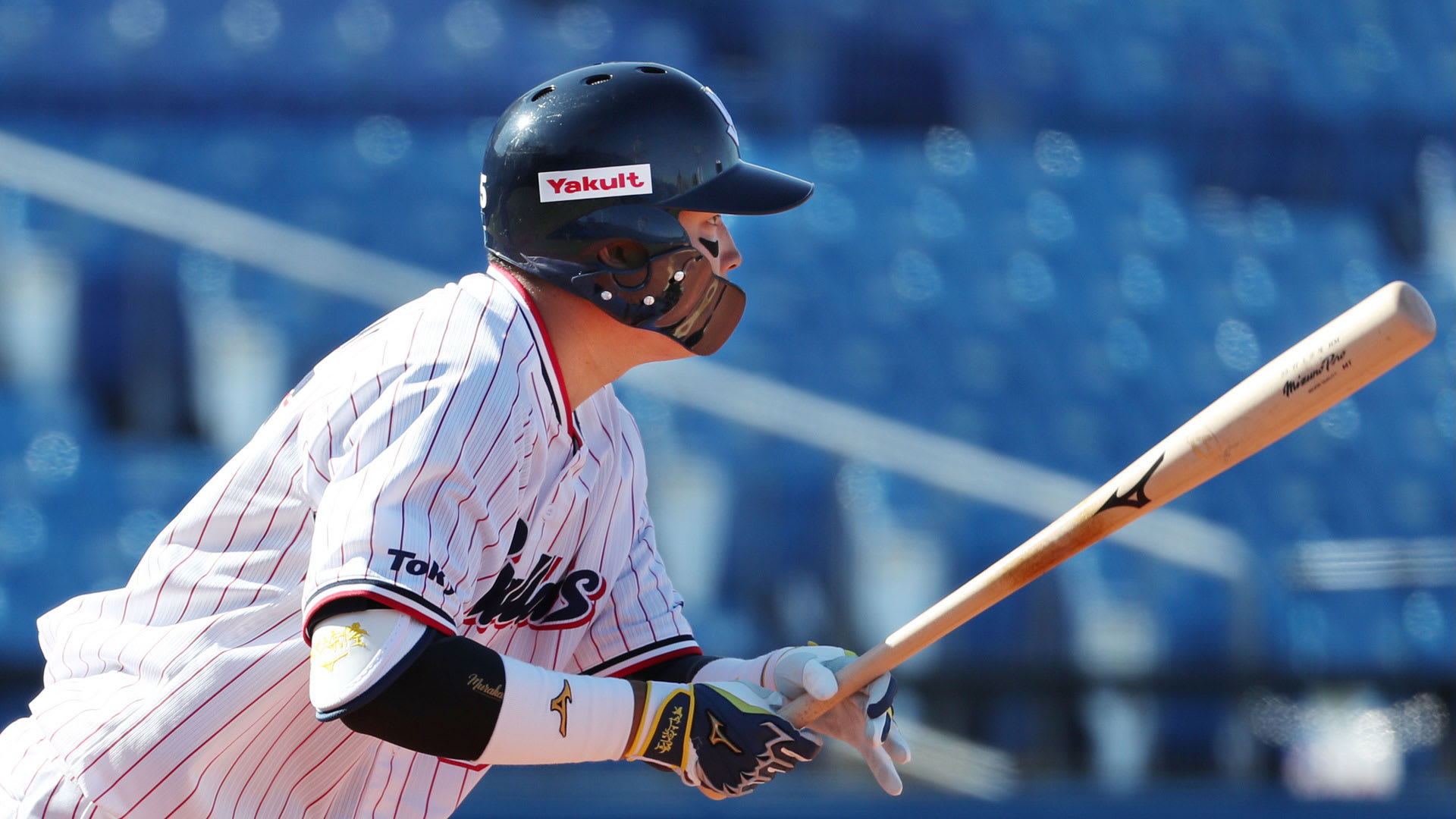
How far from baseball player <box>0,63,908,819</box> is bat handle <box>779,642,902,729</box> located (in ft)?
0.10

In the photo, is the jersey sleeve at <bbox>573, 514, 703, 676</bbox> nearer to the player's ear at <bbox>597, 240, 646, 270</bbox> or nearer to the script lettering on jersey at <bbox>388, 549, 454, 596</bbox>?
the player's ear at <bbox>597, 240, 646, 270</bbox>

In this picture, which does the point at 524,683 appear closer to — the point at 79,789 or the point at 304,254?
the point at 79,789

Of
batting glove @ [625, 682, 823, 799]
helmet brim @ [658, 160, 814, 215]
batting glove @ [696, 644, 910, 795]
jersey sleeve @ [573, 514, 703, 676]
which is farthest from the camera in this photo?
jersey sleeve @ [573, 514, 703, 676]

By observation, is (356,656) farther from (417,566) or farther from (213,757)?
(213,757)

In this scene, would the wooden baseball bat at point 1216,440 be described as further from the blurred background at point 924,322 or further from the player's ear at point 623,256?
the blurred background at point 924,322

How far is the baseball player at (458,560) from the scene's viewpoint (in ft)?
4.84

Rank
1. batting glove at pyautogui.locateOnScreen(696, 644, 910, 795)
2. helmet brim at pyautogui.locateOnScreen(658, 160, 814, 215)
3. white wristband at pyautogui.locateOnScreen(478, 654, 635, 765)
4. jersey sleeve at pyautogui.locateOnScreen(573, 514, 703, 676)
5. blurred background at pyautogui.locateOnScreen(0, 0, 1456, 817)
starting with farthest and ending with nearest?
blurred background at pyautogui.locateOnScreen(0, 0, 1456, 817) → jersey sleeve at pyautogui.locateOnScreen(573, 514, 703, 676) → batting glove at pyautogui.locateOnScreen(696, 644, 910, 795) → helmet brim at pyautogui.locateOnScreen(658, 160, 814, 215) → white wristband at pyautogui.locateOnScreen(478, 654, 635, 765)

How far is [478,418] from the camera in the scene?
1528mm

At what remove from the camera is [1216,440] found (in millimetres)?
1666

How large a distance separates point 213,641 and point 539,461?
40 cm

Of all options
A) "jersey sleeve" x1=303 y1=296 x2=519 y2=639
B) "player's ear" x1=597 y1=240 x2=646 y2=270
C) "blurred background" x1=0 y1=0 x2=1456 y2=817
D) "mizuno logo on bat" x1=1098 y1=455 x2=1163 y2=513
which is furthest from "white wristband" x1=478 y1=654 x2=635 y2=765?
"blurred background" x1=0 y1=0 x2=1456 y2=817

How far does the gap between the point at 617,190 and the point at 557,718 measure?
0.63m

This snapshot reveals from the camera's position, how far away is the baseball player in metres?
1.47

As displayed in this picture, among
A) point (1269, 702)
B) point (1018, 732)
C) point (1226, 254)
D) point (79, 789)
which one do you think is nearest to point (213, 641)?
point (79, 789)
